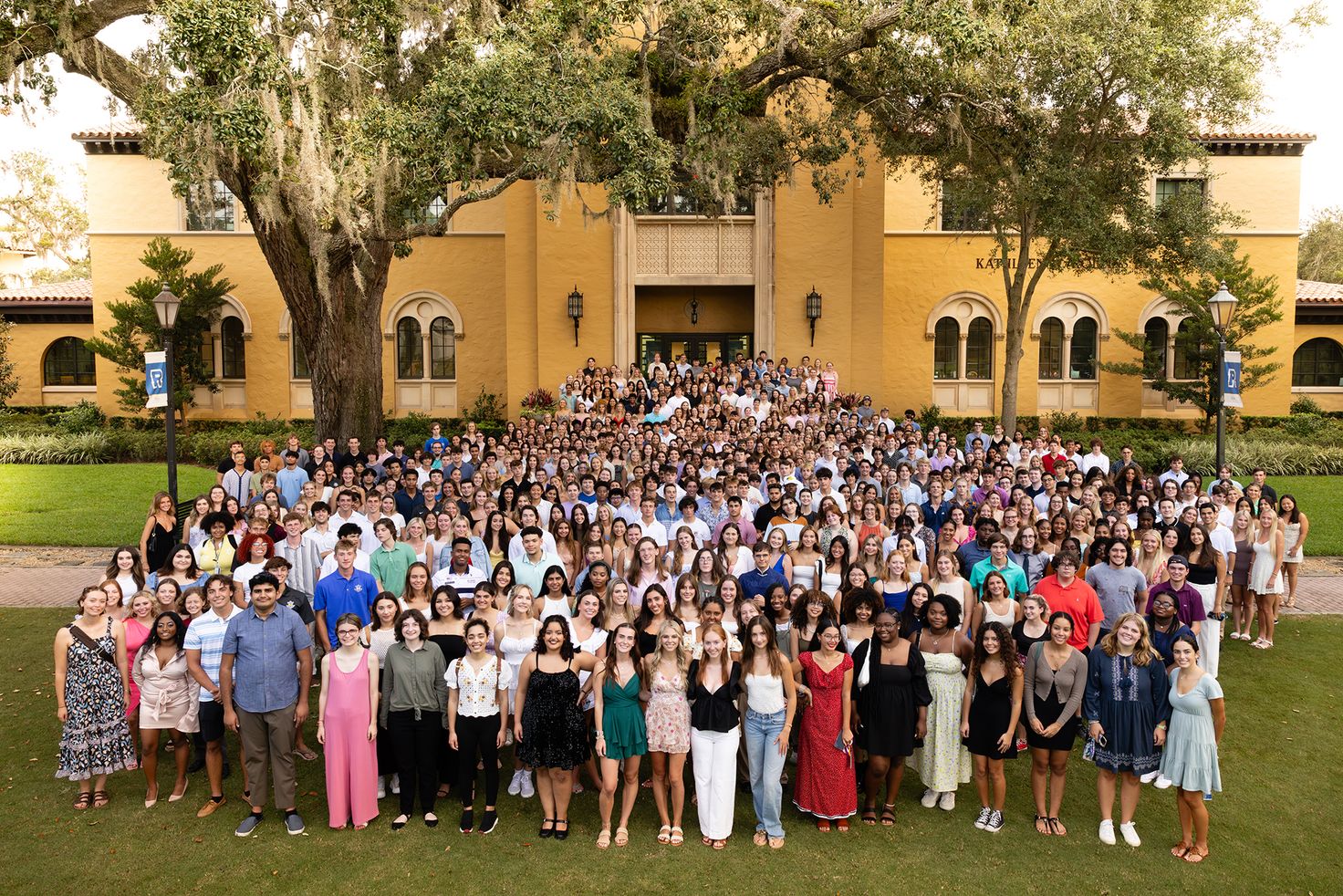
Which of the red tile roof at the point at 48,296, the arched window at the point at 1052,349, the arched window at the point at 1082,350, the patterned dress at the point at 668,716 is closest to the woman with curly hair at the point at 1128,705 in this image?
the patterned dress at the point at 668,716

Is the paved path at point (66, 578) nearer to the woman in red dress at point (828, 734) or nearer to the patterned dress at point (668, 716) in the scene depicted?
the woman in red dress at point (828, 734)

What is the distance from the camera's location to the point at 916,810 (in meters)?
6.66

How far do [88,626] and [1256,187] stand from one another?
30.0 metres

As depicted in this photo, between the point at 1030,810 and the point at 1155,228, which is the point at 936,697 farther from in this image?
the point at 1155,228

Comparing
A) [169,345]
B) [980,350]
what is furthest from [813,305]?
[169,345]

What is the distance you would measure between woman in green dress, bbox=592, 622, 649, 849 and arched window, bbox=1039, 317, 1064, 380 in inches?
926

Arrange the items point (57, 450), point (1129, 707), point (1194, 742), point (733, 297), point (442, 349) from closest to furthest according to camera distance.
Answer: point (1194, 742), point (1129, 707), point (57, 450), point (733, 297), point (442, 349)

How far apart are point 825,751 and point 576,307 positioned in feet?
61.3

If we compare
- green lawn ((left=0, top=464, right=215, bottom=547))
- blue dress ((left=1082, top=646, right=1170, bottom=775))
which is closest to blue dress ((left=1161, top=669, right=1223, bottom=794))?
blue dress ((left=1082, top=646, right=1170, bottom=775))

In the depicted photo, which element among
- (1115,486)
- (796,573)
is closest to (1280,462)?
(1115,486)

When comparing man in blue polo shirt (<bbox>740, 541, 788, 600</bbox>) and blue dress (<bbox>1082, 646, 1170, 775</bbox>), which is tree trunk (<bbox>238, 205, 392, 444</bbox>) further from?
blue dress (<bbox>1082, 646, 1170, 775</bbox>)

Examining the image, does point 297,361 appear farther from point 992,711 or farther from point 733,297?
point 992,711

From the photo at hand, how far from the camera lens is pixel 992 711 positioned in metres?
6.29

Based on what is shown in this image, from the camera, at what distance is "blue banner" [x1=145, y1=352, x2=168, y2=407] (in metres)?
12.0
